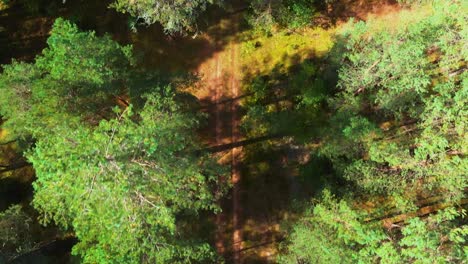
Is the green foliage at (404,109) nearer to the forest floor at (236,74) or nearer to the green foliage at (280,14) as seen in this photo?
the green foliage at (280,14)

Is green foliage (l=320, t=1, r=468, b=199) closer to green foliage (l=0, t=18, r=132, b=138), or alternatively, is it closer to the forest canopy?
the forest canopy

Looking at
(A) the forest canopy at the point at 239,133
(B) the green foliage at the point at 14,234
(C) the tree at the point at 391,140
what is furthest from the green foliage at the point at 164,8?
(B) the green foliage at the point at 14,234

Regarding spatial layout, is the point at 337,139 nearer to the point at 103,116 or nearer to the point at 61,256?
the point at 103,116

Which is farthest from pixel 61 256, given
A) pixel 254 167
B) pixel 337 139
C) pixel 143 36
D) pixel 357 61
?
pixel 357 61

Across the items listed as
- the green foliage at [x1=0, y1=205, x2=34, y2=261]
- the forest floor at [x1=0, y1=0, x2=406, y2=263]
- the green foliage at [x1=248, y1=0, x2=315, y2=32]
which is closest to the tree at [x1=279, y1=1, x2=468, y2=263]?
the forest floor at [x1=0, y1=0, x2=406, y2=263]

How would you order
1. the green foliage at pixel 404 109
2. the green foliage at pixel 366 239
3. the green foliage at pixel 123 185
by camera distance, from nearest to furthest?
the green foliage at pixel 123 185, the green foliage at pixel 366 239, the green foliage at pixel 404 109
